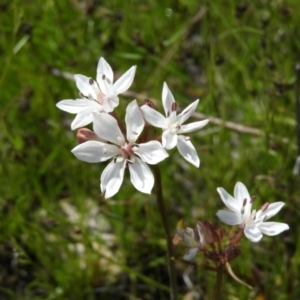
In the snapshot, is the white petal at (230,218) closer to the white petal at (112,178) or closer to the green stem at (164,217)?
the green stem at (164,217)

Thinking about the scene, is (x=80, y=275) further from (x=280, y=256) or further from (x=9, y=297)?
(x=280, y=256)

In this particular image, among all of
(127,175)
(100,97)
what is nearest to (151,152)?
(100,97)

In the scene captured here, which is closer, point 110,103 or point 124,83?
point 110,103

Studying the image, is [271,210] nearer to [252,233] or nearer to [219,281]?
[252,233]

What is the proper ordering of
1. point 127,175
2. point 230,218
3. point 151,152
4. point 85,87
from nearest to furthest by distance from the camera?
point 151,152, point 230,218, point 85,87, point 127,175

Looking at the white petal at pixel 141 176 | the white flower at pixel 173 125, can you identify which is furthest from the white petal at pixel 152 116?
the white petal at pixel 141 176

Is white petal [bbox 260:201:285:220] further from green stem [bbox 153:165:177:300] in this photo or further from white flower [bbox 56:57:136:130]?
white flower [bbox 56:57:136:130]

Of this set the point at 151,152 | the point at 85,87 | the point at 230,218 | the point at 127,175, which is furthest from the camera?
the point at 127,175

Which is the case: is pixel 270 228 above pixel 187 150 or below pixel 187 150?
below

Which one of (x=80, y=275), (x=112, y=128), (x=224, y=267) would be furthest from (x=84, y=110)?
(x=80, y=275)
